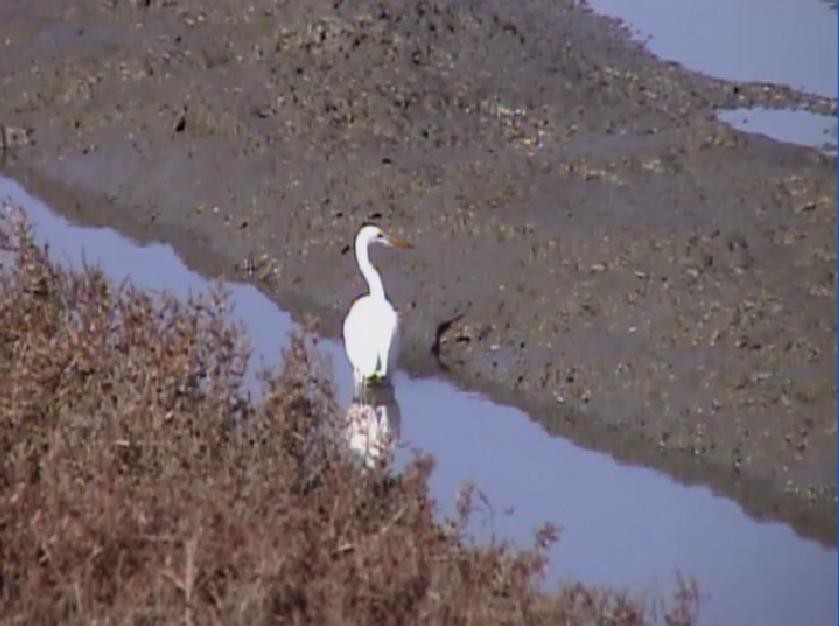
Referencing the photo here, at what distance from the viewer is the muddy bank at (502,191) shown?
1152cm

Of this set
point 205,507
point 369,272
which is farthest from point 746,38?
point 205,507

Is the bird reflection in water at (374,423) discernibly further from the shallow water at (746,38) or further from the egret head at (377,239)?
the shallow water at (746,38)

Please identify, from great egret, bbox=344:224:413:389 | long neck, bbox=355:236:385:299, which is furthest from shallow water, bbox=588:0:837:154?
great egret, bbox=344:224:413:389

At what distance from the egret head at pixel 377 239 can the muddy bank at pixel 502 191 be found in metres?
0.29

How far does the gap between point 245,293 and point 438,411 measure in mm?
2377

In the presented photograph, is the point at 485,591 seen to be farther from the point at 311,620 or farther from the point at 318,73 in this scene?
the point at 318,73

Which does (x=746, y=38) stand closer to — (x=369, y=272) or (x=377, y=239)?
(x=377, y=239)

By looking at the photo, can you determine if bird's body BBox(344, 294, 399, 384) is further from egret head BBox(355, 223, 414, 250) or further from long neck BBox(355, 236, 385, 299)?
egret head BBox(355, 223, 414, 250)

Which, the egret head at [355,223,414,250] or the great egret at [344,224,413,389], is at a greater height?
the egret head at [355,223,414,250]

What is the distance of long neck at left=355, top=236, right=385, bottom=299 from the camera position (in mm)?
12519

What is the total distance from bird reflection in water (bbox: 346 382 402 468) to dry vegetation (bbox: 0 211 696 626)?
0.50 feet

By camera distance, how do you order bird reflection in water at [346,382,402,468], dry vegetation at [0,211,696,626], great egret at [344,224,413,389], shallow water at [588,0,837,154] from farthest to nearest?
shallow water at [588,0,837,154] < great egret at [344,224,413,389] < bird reflection in water at [346,382,402,468] < dry vegetation at [0,211,696,626]

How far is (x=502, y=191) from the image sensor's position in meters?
14.5

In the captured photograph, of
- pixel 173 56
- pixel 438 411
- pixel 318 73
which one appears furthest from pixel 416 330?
pixel 173 56
